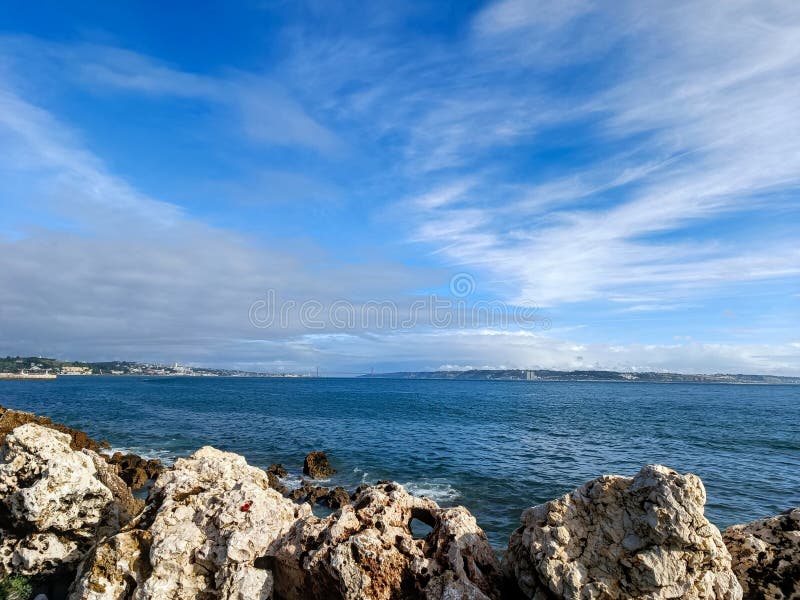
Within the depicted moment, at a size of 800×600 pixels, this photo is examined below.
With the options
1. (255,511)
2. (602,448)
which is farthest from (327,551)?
(602,448)

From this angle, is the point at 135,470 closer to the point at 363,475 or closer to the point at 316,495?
the point at 316,495

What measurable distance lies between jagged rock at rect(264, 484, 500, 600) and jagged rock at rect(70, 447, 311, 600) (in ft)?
1.92

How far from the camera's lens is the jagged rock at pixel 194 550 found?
9.26 m

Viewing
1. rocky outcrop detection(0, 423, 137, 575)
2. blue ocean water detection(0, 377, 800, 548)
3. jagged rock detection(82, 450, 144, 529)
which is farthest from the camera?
blue ocean water detection(0, 377, 800, 548)

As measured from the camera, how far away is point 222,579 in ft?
30.9

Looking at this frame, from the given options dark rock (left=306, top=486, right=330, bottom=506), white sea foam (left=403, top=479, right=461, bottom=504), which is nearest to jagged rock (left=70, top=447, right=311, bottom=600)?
dark rock (left=306, top=486, right=330, bottom=506)

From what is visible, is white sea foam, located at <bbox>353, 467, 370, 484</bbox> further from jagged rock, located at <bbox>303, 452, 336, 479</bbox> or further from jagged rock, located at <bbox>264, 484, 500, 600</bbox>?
jagged rock, located at <bbox>264, 484, 500, 600</bbox>

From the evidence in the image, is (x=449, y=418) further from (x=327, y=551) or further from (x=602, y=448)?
(x=327, y=551)

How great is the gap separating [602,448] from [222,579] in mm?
43133

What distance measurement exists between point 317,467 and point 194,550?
2245 centimetres

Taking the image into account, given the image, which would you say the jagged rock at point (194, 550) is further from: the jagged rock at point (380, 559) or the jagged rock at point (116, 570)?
the jagged rock at point (380, 559)

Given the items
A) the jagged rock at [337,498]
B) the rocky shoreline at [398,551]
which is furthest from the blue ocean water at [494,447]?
the rocky shoreline at [398,551]

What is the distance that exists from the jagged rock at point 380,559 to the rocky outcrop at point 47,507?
6.29m

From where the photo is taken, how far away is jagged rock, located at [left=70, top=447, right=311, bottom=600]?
9.26 metres
